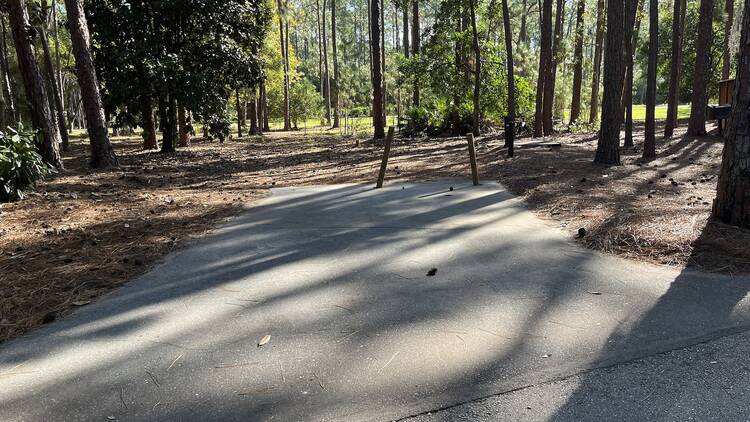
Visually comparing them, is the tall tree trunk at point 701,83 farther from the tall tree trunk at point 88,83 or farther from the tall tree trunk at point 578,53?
the tall tree trunk at point 88,83

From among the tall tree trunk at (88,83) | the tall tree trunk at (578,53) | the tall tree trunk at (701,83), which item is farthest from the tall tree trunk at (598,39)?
the tall tree trunk at (88,83)

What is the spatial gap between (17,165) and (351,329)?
7.21 meters

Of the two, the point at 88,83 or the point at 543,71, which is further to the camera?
the point at 543,71

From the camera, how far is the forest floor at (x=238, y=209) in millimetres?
4297

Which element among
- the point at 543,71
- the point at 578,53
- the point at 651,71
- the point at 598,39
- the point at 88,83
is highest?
the point at 598,39

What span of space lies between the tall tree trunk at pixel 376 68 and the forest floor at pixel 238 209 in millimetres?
8362

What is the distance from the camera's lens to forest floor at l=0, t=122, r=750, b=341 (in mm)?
Answer: 4297

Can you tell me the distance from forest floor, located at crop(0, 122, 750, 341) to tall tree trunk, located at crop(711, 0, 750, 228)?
0.72 ft

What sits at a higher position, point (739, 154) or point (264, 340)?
point (739, 154)

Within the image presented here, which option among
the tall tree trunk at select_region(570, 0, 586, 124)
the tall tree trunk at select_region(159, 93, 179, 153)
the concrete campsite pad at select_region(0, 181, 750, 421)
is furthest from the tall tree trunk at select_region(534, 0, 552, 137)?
the concrete campsite pad at select_region(0, 181, 750, 421)

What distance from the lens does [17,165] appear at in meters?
7.80

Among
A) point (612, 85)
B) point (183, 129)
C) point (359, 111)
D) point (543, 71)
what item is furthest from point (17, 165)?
point (359, 111)

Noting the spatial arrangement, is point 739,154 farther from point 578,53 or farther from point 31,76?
point 578,53

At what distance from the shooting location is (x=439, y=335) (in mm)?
3119
